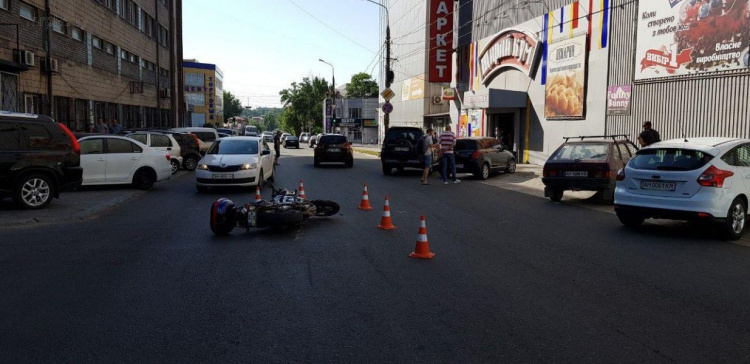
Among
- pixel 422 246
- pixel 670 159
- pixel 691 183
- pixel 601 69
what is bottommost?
pixel 422 246

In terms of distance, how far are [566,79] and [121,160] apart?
55.1ft

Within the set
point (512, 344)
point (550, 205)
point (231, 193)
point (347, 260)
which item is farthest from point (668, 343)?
point (231, 193)

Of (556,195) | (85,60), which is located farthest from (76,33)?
(556,195)

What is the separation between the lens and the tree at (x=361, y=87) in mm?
118000

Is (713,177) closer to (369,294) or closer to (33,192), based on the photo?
(369,294)

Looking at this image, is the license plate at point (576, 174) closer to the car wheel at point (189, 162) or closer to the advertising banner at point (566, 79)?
the advertising banner at point (566, 79)

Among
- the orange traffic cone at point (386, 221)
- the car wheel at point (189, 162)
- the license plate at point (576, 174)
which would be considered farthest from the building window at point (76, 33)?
the license plate at point (576, 174)

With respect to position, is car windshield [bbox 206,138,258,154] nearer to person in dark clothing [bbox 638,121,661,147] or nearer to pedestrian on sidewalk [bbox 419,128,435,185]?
pedestrian on sidewalk [bbox 419,128,435,185]

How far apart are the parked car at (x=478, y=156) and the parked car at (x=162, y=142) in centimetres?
988

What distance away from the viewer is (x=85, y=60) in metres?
27.3

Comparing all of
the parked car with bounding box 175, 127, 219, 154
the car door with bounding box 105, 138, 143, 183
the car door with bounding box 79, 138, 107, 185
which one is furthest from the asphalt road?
the parked car with bounding box 175, 127, 219, 154

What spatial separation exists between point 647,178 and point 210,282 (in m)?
7.14

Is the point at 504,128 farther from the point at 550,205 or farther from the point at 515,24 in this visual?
the point at 550,205

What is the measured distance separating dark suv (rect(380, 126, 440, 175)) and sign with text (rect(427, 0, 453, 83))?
16040mm
